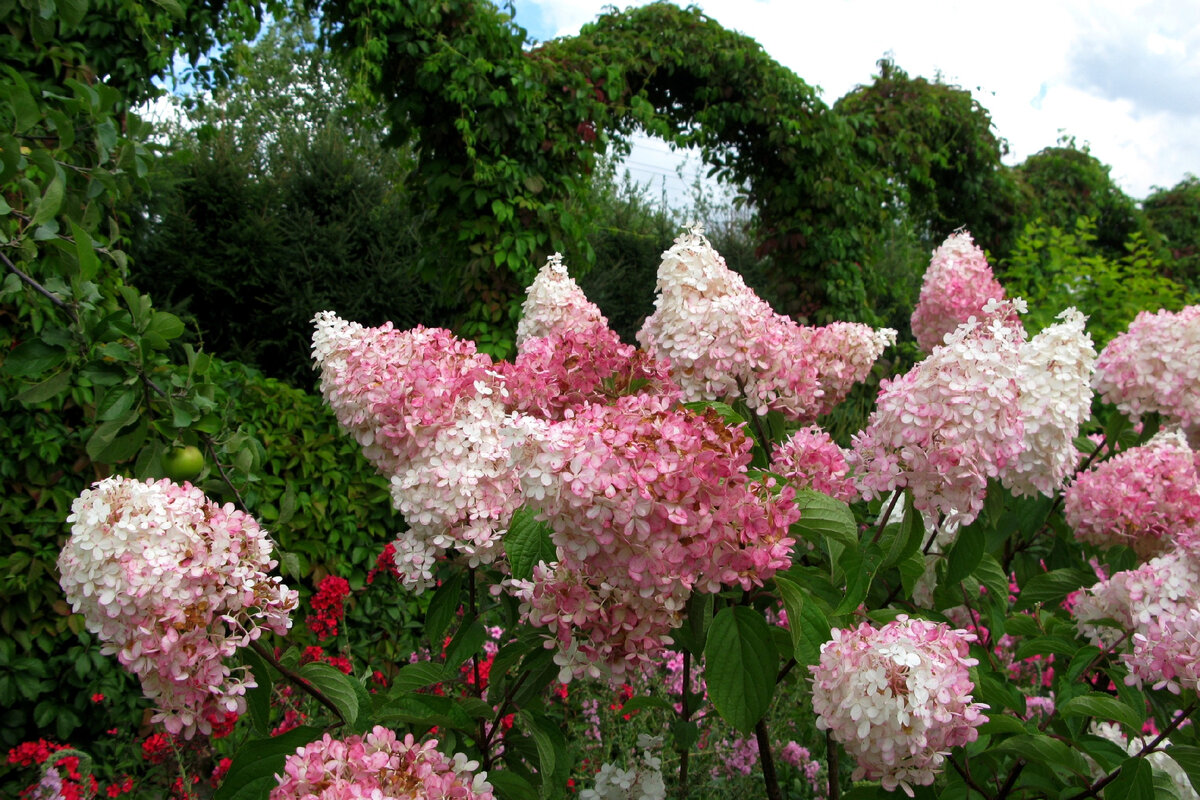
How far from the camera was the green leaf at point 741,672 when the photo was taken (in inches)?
40.4

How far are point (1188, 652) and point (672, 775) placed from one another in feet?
5.52

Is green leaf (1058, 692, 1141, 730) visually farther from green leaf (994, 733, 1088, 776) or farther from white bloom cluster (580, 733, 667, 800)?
white bloom cluster (580, 733, 667, 800)

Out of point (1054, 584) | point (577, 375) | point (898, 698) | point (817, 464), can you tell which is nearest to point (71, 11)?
point (577, 375)

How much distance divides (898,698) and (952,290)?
2.23 meters

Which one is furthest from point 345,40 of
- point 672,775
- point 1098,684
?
point 1098,684

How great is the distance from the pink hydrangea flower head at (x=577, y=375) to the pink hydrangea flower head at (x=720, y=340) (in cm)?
11

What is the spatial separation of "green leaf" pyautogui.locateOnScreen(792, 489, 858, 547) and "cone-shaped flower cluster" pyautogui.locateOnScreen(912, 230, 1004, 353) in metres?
1.99

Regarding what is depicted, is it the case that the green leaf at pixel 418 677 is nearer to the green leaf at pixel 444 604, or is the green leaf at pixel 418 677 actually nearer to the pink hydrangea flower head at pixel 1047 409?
the green leaf at pixel 444 604

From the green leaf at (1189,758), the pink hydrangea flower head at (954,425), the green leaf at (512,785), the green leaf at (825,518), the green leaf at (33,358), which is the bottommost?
the green leaf at (512,785)

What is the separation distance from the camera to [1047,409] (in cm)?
122

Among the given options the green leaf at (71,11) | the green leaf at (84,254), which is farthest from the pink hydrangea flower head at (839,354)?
the green leaf at (71,11)

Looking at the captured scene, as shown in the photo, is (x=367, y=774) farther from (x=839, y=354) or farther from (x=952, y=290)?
(x=952, y=290)

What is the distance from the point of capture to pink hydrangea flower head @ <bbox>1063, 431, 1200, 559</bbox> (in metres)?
1.71

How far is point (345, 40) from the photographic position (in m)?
4.44
